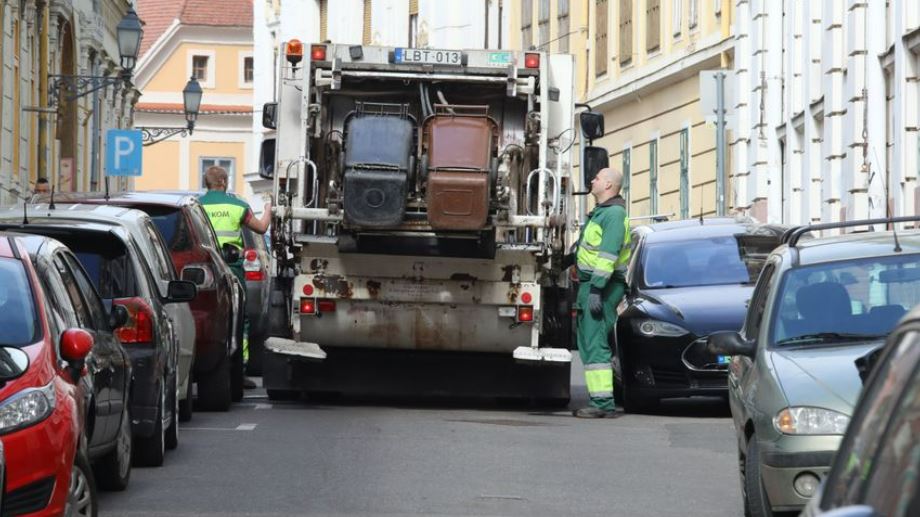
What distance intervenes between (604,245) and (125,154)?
52.8 ft

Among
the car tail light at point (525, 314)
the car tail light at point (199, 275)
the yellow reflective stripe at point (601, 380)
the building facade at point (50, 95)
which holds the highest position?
the building facade at point (50, 95)

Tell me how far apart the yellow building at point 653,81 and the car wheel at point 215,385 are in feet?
60.6

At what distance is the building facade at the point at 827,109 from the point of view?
25.4m

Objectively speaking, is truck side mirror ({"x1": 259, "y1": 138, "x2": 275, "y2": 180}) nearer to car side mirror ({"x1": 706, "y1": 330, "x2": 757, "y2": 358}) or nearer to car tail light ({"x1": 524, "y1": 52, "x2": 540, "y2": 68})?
car tail light ({"x1": 524, "y1": 52, "x2": 540, "y2": 68})

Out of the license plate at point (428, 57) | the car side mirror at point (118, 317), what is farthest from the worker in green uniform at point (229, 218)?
the car side mirror at point (118, 317)

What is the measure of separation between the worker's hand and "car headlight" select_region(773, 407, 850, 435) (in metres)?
7.54

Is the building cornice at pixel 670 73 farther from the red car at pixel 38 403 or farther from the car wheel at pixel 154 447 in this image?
the red car at pixel 38 403

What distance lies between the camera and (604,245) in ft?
53.0

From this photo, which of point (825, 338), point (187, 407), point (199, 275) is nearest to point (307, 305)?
point (187, 407)

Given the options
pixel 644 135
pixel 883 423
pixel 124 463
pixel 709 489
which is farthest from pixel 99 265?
pixel 644 135

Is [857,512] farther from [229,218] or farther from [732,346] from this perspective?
[229,218]

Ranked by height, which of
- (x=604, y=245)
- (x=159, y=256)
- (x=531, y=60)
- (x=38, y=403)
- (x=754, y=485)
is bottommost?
(x=754, y=485)

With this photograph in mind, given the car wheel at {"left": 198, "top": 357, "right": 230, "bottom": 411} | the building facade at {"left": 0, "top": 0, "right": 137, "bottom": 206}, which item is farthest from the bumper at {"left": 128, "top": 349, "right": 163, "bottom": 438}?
the building facade at {"left": 0, "top": 0, "right": 137, "bottom": 206}

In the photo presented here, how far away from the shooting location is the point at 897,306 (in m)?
10.0
